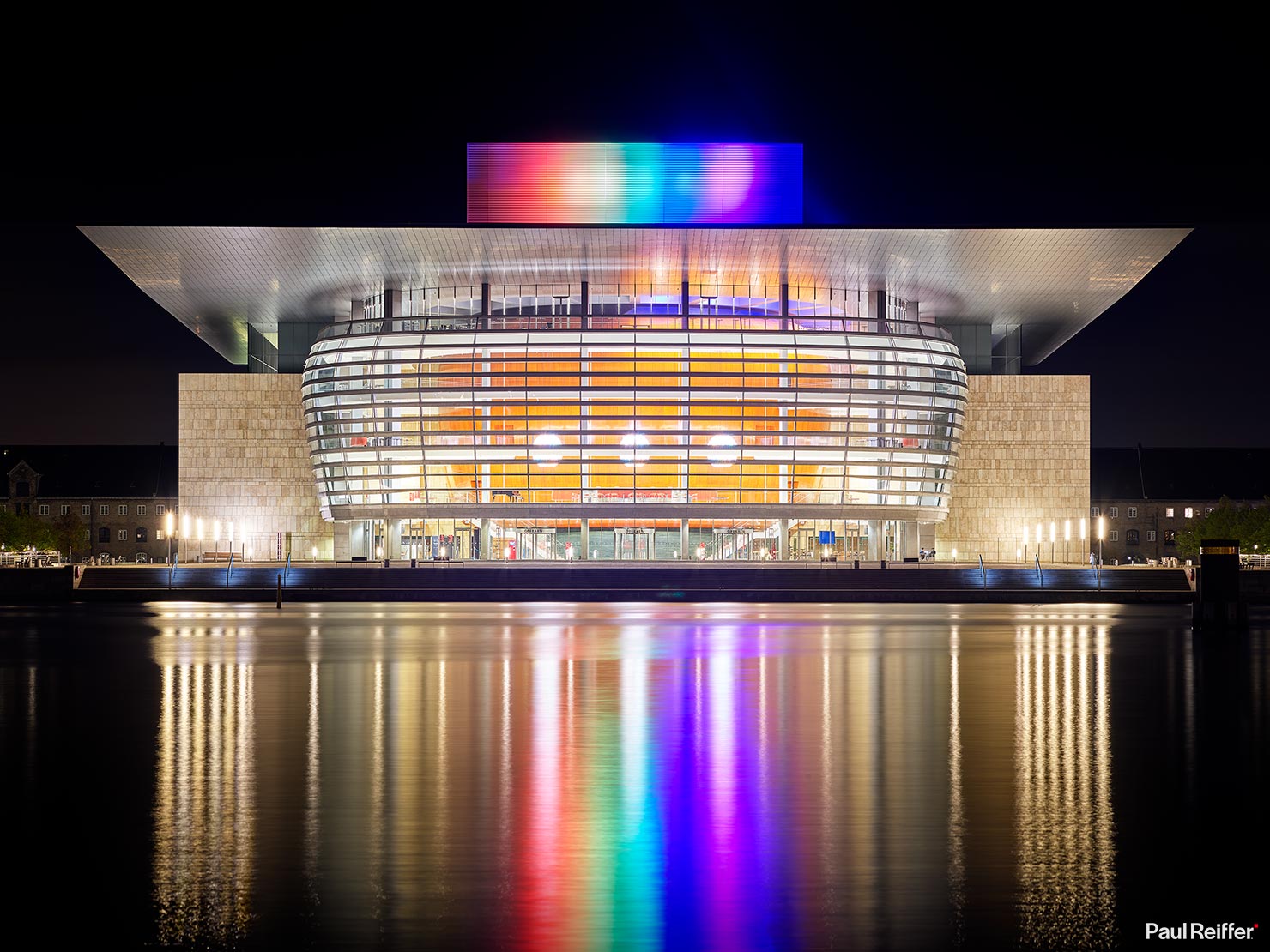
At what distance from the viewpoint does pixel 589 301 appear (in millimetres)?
69938

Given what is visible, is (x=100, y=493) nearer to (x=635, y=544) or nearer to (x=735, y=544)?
(x=635, y=544)

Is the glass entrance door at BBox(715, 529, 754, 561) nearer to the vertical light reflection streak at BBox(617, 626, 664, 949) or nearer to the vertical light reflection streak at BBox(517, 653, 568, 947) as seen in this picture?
the vertical light reflection streak at BBox(617, 626, 664, 949)

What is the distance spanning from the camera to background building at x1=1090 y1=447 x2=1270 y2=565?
107 metres

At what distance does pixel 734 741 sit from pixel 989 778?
2.84 meters

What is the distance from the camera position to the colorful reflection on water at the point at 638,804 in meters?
7.02

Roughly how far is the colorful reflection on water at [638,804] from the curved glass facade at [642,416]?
161 feet

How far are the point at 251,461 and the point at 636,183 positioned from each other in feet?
101

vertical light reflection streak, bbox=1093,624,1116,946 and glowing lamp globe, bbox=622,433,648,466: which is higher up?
glowing lamp globe, bbox=622,433,648,466

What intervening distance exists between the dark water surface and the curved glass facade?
48.4 metres

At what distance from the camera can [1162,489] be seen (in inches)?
4291

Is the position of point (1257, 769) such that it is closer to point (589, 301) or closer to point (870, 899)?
point (870, 899)

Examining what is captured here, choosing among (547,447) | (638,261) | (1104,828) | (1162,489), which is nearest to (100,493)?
(547,447)

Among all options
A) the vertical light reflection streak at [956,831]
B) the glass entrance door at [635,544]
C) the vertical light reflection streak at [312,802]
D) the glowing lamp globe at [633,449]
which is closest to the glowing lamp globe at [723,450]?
the glowing lamp globe at [633,449]

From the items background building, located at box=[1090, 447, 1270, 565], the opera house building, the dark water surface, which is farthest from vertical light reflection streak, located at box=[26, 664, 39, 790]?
background building, located at box=[1090, 447, 1270, 565]
